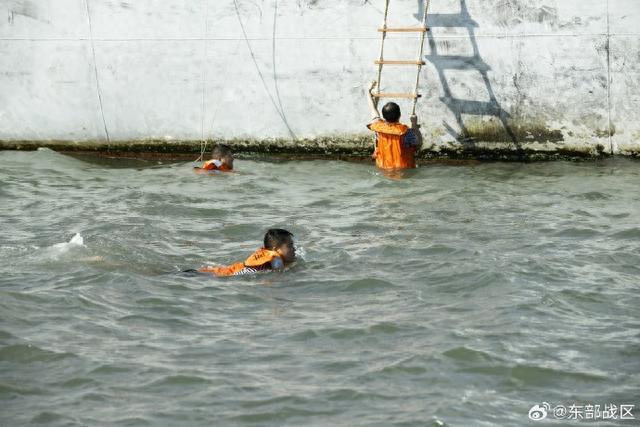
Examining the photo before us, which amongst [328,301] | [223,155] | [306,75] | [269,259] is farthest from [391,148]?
[328,301]

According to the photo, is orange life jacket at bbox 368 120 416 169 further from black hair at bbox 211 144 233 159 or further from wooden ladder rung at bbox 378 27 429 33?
black hair at bbox 211 144 233 159

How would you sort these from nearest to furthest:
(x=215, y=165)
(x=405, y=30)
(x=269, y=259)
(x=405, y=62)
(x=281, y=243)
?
(x=269, y=259) → (x=281, y=243) → (x=405, y=62) → (x=405, y=30) → (x=215, y=165)

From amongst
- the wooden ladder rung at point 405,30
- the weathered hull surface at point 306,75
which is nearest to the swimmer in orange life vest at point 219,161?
the weathered hull surface at point 306,75

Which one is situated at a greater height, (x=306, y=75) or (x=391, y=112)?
(x=306, y=75)

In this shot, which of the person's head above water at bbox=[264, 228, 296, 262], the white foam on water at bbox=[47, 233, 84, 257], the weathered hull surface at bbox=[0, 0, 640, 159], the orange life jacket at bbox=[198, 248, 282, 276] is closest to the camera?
the orange life jacket at bbox=[198, 248, 282, 276]

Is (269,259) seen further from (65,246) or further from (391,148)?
(391,148)

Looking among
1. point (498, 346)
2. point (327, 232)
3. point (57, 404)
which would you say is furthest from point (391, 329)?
point (327, 232)

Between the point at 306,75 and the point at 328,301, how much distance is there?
6494 millimetres

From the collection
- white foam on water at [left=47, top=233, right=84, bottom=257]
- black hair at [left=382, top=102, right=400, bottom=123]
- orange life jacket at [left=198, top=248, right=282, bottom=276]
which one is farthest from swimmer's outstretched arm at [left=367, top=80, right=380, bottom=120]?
white foam on water at [left=47, top=233, right=84, bottom=257]

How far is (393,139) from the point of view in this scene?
13.2 metres

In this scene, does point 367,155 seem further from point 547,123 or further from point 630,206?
point 630,206

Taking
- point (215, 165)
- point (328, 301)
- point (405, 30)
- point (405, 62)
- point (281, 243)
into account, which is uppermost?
point (405, 30)

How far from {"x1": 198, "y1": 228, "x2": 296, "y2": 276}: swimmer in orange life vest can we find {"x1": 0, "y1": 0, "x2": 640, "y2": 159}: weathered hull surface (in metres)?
5.21

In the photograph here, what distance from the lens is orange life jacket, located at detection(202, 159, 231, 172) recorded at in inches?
535
